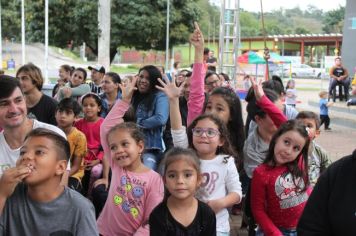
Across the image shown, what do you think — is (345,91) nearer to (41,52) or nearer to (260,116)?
(260,116)

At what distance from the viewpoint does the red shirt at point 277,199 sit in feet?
10.5

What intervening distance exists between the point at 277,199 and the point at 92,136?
2631mm

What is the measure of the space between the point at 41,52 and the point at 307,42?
3352 cm

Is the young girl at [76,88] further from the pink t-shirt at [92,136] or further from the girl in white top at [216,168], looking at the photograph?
the girl in white top at [216,168]

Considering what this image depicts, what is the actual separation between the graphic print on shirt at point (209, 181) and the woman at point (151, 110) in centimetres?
142

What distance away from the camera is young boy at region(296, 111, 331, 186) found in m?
3.78

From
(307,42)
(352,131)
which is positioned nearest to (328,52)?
(307,42)

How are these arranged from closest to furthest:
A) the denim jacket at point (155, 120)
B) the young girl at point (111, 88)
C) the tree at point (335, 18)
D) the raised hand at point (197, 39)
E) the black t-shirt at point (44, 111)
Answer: the black t-shirt at point (44, 111), the raised hand at point (197, 39), the denim jacket at point (155, 120), the young girl at point (111, 88), the tree at point (335, 18)

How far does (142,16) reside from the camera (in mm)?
22531

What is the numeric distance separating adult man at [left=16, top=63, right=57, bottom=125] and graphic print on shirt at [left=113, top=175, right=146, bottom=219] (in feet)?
4.12

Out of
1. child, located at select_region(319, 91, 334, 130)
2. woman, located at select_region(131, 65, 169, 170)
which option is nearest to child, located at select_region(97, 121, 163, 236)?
woman, located at select_region(131, 65, 169, 170)

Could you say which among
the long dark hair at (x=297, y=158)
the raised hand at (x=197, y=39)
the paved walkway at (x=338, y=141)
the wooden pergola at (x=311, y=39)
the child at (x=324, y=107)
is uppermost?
the wooden pergola at (x=311, y=39)

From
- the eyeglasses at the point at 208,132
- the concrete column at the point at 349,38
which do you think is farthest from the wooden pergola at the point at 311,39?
the eyeglasses at the point at 208,132

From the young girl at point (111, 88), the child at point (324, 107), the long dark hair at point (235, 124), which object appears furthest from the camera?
the child at point (324, 107)
